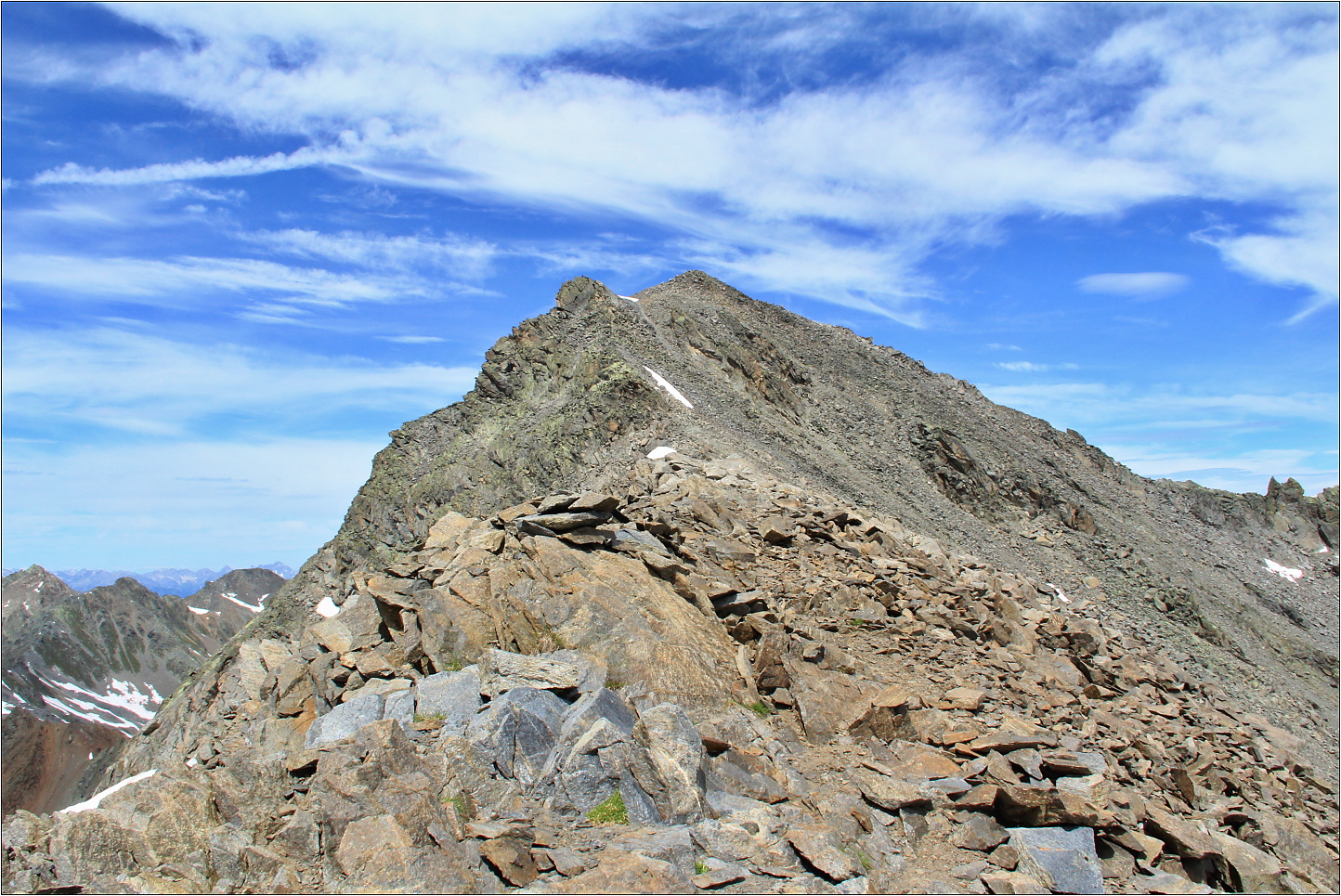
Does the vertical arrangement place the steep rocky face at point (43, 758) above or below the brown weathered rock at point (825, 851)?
below

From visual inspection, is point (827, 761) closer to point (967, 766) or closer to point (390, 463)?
point (967, 766)

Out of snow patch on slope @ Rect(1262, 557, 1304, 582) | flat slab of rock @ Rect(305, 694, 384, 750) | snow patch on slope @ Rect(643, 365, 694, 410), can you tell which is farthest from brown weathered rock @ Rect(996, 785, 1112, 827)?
snow patch on slope @ Rect(1262, 557, 1304, 582)

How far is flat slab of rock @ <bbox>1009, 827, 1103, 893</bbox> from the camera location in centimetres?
795

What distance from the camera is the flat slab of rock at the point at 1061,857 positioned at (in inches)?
313

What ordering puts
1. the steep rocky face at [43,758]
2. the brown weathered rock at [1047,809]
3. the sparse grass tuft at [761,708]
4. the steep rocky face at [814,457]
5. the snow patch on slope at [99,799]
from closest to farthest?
the snow patch on slope at [99,799] < the brown weathered rock at [1047,809] < the sparse grass tuft at [761,708] < the steep rocky face at [814,457] < the steep rocky face at [43,758]

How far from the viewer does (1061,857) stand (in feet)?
26.9

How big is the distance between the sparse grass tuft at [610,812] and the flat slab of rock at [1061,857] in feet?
13.9

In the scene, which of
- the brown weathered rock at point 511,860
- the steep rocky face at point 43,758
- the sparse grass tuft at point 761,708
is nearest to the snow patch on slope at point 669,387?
the sparse grass tuft at point 761,708

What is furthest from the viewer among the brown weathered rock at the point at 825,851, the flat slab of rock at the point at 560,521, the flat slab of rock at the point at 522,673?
the flat slab of rock at the point at 560,521

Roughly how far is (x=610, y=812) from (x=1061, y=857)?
490 centimetres

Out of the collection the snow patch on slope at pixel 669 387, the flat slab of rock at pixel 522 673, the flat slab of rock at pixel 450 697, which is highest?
the snow patch on slope at pixel 669 387

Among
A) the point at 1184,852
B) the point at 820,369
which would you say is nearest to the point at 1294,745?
the point at 1184,852

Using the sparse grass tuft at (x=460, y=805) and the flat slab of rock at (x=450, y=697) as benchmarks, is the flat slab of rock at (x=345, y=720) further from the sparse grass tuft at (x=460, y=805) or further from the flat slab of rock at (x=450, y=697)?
the sparse grass tuft at (x=460, y=805)

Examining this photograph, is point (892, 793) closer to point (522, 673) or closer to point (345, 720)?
point (522, 673)
